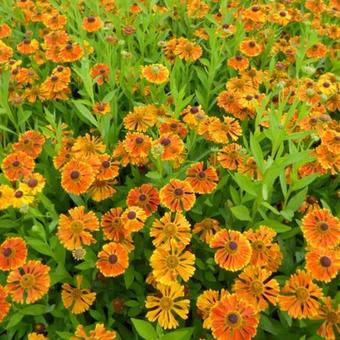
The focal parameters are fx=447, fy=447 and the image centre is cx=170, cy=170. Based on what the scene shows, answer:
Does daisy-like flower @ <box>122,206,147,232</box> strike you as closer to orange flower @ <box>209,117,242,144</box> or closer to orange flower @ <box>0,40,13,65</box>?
orange flower @ <box>209,117,242,144</box>

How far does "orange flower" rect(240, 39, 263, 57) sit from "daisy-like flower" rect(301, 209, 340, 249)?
109 centimetres

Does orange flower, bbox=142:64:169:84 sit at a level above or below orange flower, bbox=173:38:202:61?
above

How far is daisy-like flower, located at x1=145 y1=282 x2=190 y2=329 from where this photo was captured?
50.7 inches

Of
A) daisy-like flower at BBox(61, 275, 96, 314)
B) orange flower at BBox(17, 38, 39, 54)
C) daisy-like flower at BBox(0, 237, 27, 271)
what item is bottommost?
daisy-like flower at BBox(61, 275, 96, 314)

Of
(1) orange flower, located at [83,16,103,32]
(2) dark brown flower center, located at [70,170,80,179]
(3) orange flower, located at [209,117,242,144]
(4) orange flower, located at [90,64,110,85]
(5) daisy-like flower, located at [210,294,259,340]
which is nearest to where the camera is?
(5) daisy-like flower, located at [210,294,259,340]

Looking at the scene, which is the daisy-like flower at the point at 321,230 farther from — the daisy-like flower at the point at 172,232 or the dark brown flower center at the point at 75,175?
the dark brown flower center at the point at 75,175

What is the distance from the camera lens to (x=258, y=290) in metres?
1.26

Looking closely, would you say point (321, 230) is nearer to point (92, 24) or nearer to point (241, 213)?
point (241, 213)

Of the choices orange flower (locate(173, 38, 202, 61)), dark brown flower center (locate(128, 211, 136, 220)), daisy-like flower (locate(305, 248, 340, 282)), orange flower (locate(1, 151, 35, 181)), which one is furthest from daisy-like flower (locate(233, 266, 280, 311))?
orange flower (locate(173, 38, 202, 61))

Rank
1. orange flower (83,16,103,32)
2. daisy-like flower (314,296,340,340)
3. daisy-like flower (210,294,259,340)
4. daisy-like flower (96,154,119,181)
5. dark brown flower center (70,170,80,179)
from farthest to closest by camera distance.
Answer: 1. orange flower (83,16,103,32)
2. daisy-like flower (96,154,119,181)
3. dark brown flower center (70,170,80,179)
4. daisy-like flower (314,296,340,340)
5. daisy-like flower (210,294,259,340)

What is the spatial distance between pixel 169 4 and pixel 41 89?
1.00 metres

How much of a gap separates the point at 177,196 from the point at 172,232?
127 mm

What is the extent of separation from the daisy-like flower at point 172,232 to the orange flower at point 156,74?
0.73 m

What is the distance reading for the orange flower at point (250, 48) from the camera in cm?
222
